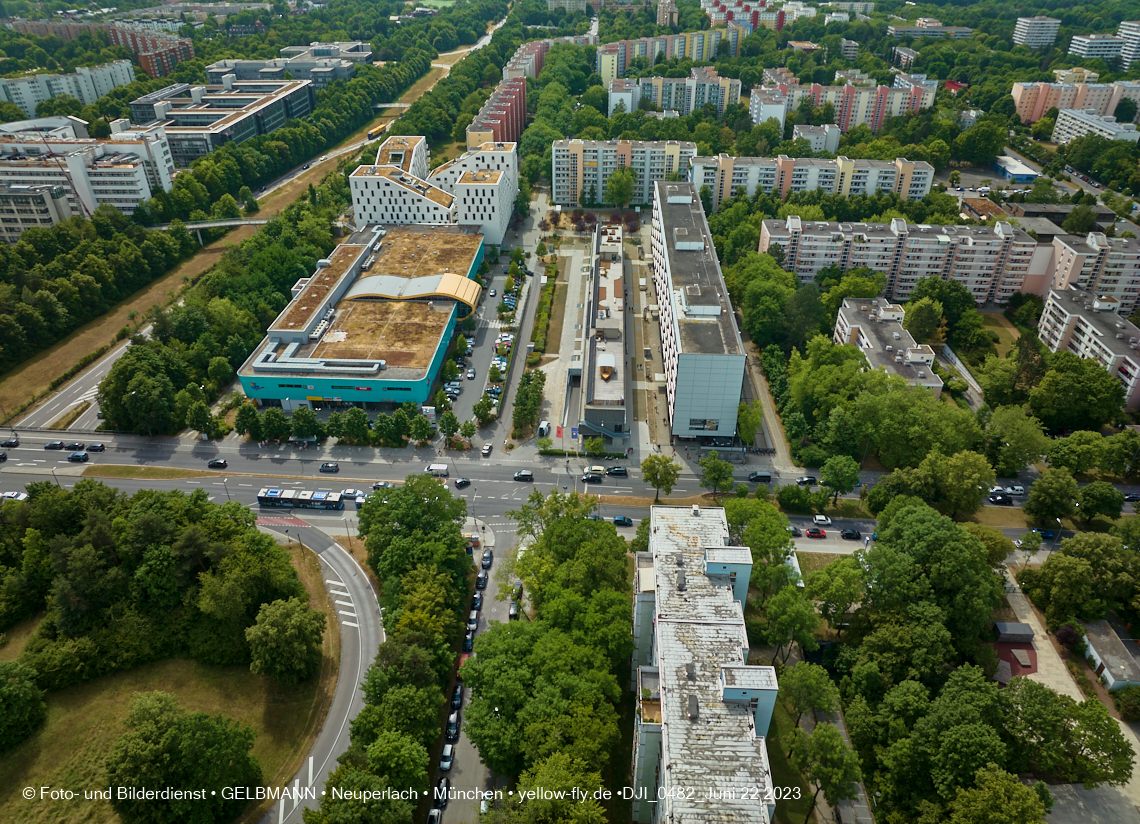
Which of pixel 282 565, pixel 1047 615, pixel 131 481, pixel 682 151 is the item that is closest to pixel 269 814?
pixel 282 565

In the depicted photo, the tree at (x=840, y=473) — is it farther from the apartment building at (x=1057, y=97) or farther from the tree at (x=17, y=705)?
the apartment building at (x=1057, y=97)

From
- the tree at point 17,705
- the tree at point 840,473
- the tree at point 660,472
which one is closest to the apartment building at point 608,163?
the tree at point 660,472

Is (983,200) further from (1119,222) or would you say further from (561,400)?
(561,400)

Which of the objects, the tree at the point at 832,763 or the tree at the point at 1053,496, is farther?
the tree at the point at 1053,496

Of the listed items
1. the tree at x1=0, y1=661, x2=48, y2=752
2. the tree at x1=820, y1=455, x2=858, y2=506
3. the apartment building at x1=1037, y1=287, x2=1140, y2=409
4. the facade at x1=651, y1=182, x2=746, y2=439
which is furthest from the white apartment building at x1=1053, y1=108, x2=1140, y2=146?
the tree at x1=0, y1=661, x2=48, y2=752

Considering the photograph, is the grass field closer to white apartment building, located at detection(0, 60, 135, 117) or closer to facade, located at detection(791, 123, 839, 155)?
facade, located at detection(791, 123, 839, 155)

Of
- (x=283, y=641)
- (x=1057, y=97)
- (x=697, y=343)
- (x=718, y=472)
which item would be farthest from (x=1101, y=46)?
(x=283, y=641)

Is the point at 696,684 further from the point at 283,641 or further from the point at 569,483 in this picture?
the point at 569,483
